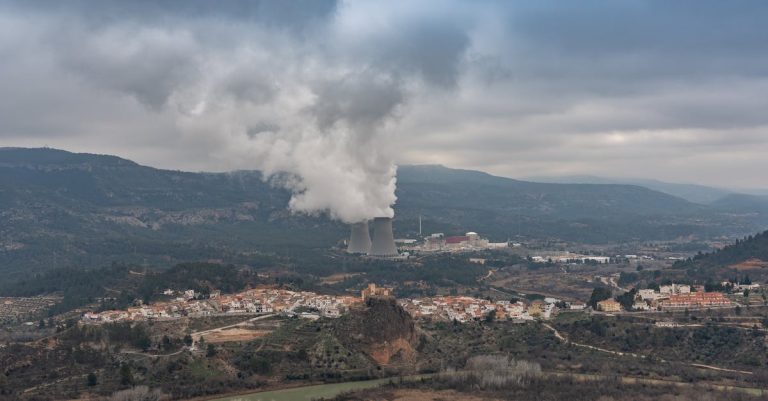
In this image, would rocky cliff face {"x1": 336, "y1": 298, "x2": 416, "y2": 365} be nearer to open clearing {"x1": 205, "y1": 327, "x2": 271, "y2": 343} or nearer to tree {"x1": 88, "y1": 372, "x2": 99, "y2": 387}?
open clearing {"x1": 205, "y1": 327, "x2": 271, "y2": 343}

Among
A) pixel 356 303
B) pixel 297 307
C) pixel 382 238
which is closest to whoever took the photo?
pixel 356 303

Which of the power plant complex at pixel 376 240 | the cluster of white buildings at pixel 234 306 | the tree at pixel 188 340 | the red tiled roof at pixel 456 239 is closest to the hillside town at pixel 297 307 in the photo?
the cluster of white buildings at pixel 234 306

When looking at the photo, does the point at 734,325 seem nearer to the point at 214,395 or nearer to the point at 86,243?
the point at 214,395

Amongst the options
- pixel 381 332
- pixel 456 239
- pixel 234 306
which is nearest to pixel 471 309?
pixel 381 332

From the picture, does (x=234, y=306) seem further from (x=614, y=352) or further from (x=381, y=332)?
(x=614, y=352)

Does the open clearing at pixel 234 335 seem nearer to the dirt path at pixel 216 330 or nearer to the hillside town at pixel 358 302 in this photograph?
the dirt path at pixel 216 330

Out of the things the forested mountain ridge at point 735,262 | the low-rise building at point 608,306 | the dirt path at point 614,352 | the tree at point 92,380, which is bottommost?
the tree at point 92,380
